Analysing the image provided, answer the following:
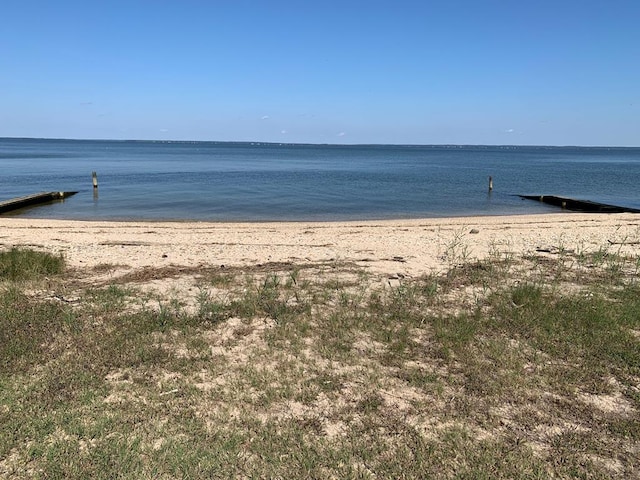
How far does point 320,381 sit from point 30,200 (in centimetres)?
3058

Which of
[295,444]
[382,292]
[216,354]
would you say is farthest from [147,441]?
[382,292]

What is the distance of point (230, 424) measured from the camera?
4.46 meters

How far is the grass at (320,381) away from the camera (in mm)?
3982

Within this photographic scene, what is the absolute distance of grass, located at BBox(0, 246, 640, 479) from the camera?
3.98 meters

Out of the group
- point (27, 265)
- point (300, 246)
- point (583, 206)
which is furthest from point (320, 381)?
point (583, 206)

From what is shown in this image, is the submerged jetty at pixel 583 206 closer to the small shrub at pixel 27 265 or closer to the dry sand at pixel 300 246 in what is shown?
the dry sand at pixel 300 246

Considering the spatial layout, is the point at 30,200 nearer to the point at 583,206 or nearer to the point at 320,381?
the point at 320,381

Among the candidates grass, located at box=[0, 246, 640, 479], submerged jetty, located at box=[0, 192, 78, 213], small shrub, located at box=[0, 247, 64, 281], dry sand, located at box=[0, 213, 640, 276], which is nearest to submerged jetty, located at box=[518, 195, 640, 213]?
dry sand, located at box=[0, 213, 640, 276]

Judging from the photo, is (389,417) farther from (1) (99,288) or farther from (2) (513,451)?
(1) (99,288)

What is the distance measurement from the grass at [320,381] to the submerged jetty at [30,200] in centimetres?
2196

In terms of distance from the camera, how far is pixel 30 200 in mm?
29453

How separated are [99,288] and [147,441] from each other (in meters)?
5.29

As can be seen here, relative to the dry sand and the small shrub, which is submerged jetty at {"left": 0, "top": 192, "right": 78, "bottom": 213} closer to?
the dry sand

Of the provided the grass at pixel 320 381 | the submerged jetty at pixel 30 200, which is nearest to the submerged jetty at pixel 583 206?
the grass at pixel 320 381
